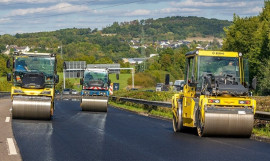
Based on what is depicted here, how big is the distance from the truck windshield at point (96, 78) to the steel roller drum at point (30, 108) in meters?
10.9

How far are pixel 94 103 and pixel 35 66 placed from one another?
8.55 m

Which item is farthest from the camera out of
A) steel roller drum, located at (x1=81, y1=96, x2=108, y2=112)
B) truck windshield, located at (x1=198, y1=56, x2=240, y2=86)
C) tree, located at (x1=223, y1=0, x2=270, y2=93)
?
tree, located at (x1=223, y1=0, x2=270, y2=93)

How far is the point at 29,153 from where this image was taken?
10.9m

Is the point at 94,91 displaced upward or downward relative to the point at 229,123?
upward

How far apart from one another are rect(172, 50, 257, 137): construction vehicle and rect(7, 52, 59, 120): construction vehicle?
5.93 meters

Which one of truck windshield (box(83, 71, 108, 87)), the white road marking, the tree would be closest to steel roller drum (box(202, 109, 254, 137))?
the white road marking

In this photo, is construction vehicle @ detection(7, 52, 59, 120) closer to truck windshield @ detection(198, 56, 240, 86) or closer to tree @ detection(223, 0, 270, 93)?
truck windshield @ detection(198, 56, 240, 86)

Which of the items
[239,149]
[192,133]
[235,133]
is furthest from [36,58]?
[239,149]

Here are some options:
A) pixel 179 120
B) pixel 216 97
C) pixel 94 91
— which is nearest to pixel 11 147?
pixel 216 97

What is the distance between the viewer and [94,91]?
30594mm

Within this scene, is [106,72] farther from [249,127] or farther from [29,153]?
[29,153]

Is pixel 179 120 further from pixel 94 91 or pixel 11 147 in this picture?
pixel 94 91

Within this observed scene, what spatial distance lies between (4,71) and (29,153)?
95.5 meters

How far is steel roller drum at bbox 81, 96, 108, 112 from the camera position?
3009cm
